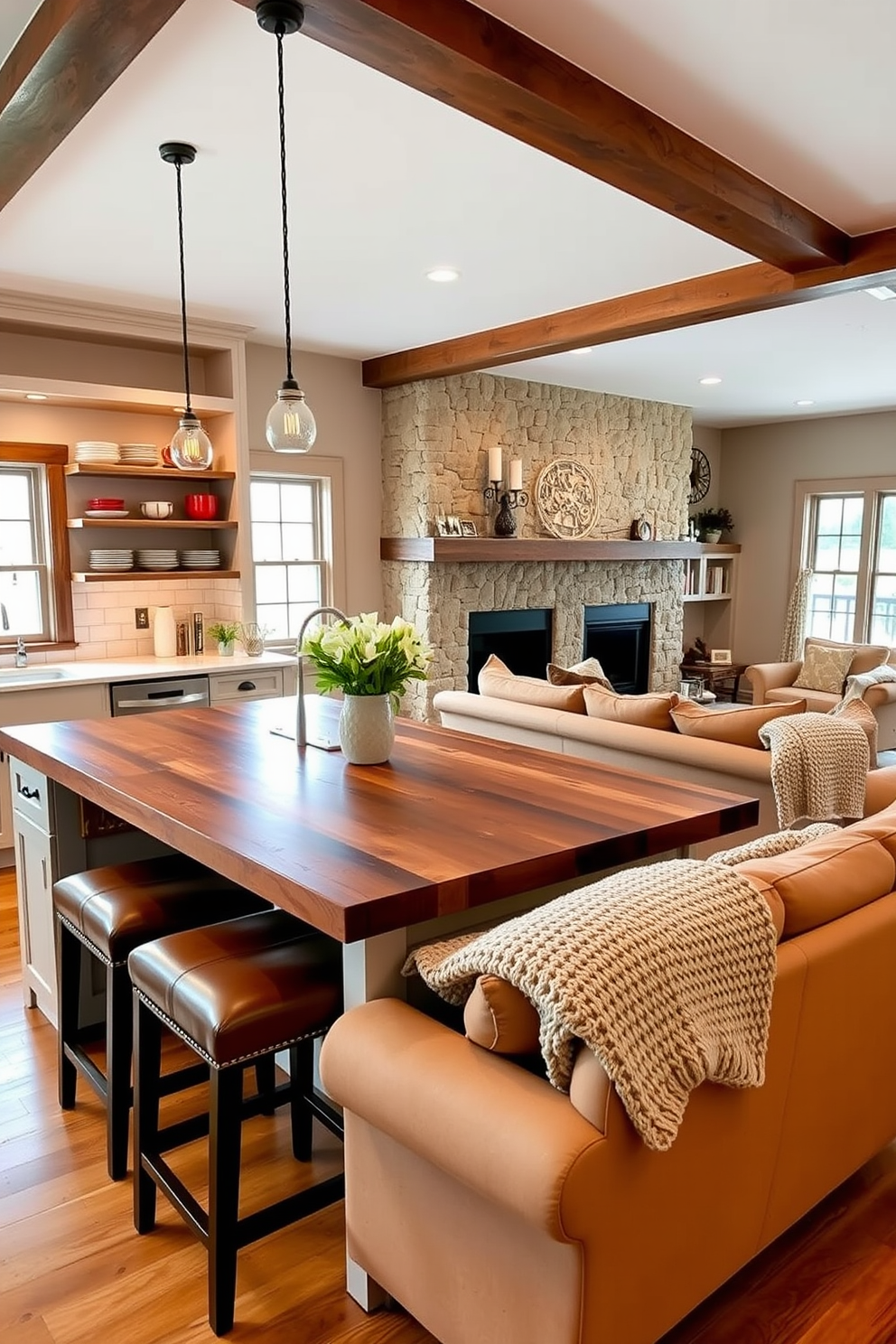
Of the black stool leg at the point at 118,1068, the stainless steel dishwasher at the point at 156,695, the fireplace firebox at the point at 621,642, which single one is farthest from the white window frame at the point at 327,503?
the black stool leg at the point at 118,1068

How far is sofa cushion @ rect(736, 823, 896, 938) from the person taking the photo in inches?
67.6

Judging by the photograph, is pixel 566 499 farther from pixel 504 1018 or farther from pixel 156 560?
pixel 504 1018

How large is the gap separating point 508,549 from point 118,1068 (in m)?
4.76

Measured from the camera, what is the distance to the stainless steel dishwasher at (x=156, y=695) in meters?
4.45

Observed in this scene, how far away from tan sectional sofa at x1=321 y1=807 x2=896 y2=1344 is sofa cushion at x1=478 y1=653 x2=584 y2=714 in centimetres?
214

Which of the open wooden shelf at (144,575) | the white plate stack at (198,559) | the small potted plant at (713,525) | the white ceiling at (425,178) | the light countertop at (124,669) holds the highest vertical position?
the white ceiling at (425,178)

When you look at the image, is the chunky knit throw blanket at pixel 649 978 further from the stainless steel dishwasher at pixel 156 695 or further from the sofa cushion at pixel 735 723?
the stainless steel dishwasher at pixel 156 695

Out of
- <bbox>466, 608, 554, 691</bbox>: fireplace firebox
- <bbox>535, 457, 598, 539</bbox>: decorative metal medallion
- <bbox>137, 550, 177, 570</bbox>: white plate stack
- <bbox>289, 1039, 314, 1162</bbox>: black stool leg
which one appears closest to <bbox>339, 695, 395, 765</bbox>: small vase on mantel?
<bbox>289, 1039, 314, 1162</bbox>: black stool leg

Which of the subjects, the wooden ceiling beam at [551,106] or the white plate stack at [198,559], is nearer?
the wooden ceiling beam at [551,106]

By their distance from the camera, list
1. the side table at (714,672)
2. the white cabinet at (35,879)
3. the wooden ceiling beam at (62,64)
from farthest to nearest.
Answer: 1. the side table at (714,672)
2. the white cabinet at (35,879)
3. the wooden ceiling beam at (62,64)

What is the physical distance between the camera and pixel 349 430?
6.07m

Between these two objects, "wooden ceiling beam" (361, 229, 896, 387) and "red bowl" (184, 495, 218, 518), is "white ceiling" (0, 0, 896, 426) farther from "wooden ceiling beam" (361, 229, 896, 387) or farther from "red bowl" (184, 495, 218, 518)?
"red bowl" (184, 495, 218, 518)

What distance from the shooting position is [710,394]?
24.1 ft

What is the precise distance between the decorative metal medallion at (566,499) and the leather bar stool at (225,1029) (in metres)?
5.24
